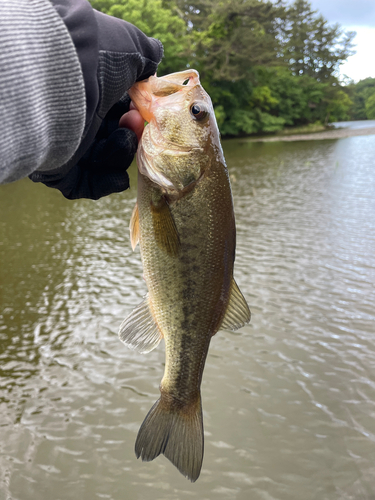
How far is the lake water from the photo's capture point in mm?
3785

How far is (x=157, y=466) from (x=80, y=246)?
6.26m

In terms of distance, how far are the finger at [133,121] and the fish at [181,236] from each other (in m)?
0.19

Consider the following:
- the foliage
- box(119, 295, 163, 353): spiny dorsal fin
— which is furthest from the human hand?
the foliage

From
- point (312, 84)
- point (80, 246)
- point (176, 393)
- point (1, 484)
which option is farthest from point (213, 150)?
point (312, 84)

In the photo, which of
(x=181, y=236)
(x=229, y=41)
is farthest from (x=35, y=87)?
(x=229, y=41)

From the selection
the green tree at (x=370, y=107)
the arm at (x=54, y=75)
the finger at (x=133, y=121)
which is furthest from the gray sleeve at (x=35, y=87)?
the green tree at (x=370, y=107)

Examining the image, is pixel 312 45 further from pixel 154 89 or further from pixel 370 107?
pixel 154 89

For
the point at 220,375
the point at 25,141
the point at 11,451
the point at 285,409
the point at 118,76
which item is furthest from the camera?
the point at 220,375

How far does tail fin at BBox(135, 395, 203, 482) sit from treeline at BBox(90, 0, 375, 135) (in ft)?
104

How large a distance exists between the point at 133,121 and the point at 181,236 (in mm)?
666

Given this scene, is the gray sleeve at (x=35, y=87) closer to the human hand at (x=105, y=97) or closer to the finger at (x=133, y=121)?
the human hand at (x=105, y=97)

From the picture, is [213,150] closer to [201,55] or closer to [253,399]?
[253,399]

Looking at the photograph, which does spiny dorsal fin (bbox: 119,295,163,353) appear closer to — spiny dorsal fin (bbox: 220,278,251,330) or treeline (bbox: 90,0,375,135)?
spiny dorsal fin (bbox: 220,278,251,330)

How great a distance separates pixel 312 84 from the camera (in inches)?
1962
